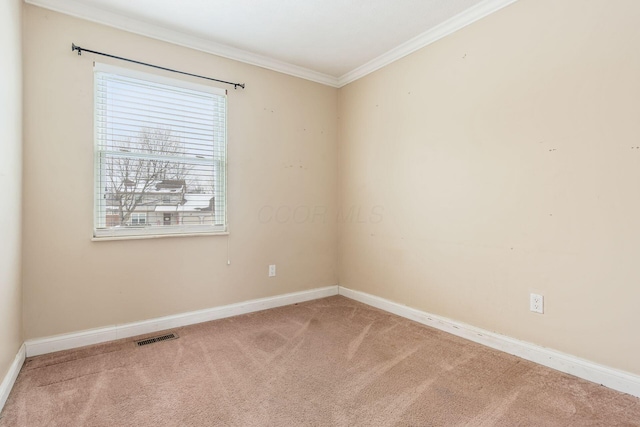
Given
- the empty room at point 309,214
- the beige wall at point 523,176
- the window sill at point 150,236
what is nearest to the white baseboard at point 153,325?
the empty room at point 309,214

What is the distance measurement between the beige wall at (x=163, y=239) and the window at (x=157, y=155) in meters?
0.09

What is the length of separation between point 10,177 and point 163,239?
3.57 feet

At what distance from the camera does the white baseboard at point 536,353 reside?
1849 mm

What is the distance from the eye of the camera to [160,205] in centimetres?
279

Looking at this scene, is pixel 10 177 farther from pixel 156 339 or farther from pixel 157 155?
pixel 156 339

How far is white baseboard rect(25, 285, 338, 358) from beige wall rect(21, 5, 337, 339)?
0.05 meters

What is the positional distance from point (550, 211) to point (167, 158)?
9.65 feet

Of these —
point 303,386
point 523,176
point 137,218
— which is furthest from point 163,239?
point 523,176

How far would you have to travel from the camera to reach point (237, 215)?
3.18 meters

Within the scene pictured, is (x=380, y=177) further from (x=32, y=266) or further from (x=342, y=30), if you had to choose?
(x=32, y=266)

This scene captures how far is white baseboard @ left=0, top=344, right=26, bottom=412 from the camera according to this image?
172cm

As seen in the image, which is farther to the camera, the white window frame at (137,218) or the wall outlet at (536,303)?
the white window frame at (137,218)

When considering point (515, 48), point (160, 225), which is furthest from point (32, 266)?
point (515, 48)

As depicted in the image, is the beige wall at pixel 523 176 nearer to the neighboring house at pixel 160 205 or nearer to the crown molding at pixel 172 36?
the crown molding at pixel 172 36
